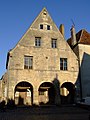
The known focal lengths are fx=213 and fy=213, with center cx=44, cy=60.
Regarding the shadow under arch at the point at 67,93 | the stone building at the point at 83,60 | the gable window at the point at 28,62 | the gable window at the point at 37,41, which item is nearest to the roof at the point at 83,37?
the stone building at the point at 83,60

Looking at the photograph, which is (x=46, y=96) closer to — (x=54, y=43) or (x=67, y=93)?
(x=67, y=93)

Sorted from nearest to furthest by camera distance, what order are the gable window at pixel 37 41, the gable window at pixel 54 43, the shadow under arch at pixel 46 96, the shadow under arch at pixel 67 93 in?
the gable window at pixel 37 41 → the shadow under arch at pixel 67 93 → the gable window at pixel 54 43 → the shadow under arch at pixel 46 96

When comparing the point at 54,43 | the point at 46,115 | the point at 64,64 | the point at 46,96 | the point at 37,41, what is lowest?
the point at 46,115

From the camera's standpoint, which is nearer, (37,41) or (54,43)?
(37,41)

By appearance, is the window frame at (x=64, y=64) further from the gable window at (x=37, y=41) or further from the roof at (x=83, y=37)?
the gable window at (x=37, y=41)

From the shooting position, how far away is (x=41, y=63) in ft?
94.6

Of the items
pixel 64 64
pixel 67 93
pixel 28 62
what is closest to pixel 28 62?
pixel 28 62

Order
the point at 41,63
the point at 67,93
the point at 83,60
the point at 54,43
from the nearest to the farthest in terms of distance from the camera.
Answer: the point at 41,63, the point at 54,43, the point at 83,60, the point at 67,93

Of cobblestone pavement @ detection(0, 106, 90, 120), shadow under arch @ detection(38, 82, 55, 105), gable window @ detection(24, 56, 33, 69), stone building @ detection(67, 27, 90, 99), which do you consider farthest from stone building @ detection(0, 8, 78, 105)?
cobblestone pavement @ detection(0, 106, 90, 120)

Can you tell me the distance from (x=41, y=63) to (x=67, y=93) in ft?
28.3

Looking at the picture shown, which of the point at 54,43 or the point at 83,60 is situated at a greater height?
the point at 54,43

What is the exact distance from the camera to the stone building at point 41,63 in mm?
27594

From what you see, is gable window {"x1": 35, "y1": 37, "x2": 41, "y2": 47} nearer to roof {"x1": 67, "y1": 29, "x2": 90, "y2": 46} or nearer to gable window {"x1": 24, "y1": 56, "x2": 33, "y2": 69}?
gable window {"x1": 24, "y1": 56, "x2": 33, "y2": 69}

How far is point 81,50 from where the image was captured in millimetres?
31156
